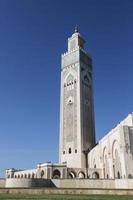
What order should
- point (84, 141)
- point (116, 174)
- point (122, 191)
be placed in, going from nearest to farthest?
point (122, 191)
point (116, 174)
point (84, 141)

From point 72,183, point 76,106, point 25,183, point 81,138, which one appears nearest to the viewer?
point 25,183

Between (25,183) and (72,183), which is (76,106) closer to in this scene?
(72,183)

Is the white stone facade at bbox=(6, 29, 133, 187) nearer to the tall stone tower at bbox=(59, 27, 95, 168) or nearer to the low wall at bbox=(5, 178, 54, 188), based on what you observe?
the tall stone tower at bbox=(59, 27, 95, 168)

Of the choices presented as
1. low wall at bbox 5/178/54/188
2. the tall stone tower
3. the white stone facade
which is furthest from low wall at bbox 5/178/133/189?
the tall stone tower

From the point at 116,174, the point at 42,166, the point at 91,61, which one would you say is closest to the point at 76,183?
the point at 116,174

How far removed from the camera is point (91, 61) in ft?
165

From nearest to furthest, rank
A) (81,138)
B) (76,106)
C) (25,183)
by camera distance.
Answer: (25,183) < (81,138) < (76,106)

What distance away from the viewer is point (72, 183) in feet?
71.5

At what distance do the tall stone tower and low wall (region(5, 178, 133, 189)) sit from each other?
16.9m

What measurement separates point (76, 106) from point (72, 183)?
22183 millimetres

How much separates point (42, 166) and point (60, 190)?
21.1m

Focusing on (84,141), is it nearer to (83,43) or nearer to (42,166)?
(42,166)

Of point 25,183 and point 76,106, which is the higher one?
point 76,106

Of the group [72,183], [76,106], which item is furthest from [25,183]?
[76,106]
